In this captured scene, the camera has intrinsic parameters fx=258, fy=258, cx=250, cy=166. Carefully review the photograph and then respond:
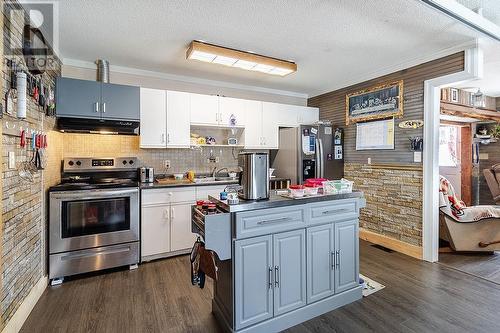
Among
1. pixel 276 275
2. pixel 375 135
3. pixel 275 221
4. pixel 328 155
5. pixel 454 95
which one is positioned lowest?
pixel 276 275

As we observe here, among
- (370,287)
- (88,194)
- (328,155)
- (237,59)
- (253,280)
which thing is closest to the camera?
(253,280)

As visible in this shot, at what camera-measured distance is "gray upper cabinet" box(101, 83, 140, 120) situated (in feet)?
10.5

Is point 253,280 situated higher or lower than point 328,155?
lower

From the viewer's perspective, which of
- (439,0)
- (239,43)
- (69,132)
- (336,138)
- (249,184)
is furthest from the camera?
(336,138)

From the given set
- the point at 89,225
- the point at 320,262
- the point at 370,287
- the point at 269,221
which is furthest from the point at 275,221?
the point at 89,225

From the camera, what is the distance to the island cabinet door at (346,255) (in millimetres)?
2320

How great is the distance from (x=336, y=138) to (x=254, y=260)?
3213 mm

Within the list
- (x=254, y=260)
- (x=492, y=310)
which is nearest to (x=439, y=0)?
(x=254, y=260)

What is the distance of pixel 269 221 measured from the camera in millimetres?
1978

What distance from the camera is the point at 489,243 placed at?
344 cm

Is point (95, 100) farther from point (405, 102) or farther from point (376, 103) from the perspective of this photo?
point (405, 102)

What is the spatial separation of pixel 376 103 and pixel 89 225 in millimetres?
4228

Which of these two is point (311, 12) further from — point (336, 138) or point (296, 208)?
point (336, 138)

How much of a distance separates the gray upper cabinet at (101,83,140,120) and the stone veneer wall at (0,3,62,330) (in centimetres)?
57
